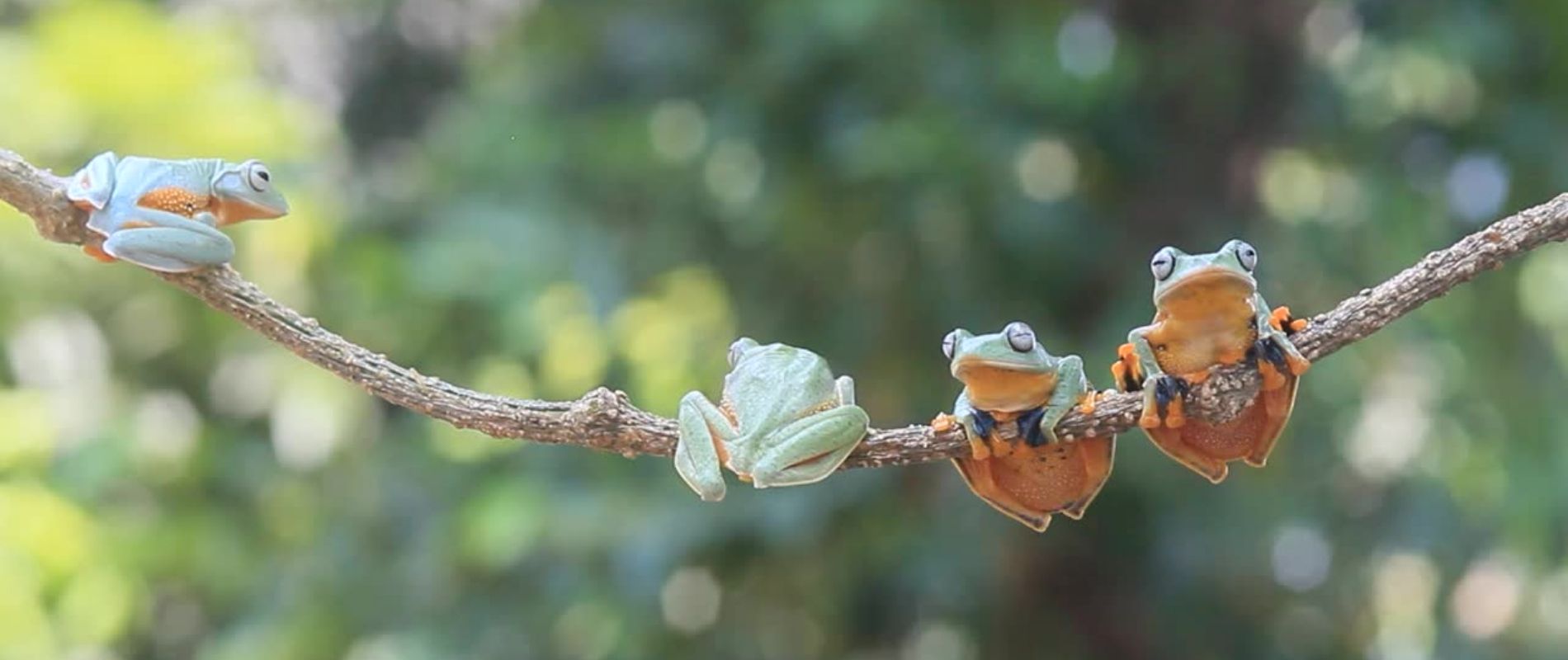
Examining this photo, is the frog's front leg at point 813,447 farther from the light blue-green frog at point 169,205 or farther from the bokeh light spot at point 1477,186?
the bokeh light spot at point 1477,186

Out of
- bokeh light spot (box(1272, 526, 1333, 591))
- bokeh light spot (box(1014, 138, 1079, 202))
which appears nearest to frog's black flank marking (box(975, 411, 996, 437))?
bokeh light spot (box(1014, 138, 1079, 202))

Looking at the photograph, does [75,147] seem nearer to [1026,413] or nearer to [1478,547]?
[1026,413]

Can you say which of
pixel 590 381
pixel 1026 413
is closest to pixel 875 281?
pixel 590 381

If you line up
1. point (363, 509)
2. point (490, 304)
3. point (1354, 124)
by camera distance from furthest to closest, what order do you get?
point (363, 509), point (1354, 124), point (490, 304)

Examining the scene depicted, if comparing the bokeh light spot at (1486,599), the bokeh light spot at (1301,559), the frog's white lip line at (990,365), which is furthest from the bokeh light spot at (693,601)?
the frog's white lip line at (990,365)

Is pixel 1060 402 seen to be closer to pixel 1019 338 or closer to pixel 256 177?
pixel 1019 338
